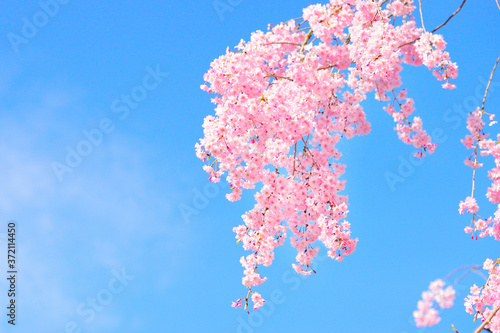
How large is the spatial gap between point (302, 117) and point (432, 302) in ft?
10.1

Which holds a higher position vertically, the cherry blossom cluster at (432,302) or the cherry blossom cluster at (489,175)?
the cherry blossom cluster at (489,175)

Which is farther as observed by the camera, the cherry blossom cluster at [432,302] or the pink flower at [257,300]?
the pink flower at [257,300]

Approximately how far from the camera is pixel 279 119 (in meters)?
6.18

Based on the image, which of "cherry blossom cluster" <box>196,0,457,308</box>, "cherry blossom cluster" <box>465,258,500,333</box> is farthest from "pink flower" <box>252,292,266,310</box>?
"cherry blossom cluster" <box>465,258,500,333</box>

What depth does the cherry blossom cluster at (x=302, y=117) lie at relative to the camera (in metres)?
6.13

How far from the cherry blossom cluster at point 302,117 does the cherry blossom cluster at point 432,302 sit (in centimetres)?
245

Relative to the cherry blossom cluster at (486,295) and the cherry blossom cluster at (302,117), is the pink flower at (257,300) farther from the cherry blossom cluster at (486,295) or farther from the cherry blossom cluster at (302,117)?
the cherry blossom cluster at (486,295)

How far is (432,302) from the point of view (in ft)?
11.4

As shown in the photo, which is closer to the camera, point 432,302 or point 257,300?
point 432,302

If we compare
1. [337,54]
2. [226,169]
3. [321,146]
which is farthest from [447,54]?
[226,169]

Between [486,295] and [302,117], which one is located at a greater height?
[302,117]

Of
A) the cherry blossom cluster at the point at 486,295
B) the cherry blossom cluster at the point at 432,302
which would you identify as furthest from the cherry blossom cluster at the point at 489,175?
the cherry blossom cluster at the point at 432,302

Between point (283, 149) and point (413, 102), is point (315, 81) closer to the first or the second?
point (283, 149)

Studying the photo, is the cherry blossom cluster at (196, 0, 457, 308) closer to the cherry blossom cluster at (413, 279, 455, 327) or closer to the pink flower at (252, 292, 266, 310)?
the pink flower at (252, 292, 266, 310)
